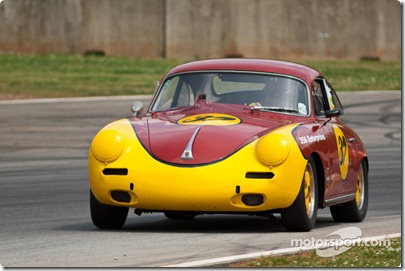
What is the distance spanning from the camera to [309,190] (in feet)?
30.8

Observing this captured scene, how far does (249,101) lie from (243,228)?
1141 mm

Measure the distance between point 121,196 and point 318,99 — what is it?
96.2 inches

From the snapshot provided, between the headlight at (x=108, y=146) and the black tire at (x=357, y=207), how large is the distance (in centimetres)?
250

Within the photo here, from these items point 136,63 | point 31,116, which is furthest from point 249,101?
point 136,63

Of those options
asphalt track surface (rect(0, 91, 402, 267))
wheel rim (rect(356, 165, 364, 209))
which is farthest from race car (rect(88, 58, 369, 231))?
wheel rim (rect(356, 165, 364, 209))

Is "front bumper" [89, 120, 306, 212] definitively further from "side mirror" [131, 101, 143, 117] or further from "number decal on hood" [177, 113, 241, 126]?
"side mirror" [131, 101, 143, 117]

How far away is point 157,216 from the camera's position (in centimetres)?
1133

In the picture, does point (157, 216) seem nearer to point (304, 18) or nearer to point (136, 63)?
point (136, 63)

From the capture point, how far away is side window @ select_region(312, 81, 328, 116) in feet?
34.5

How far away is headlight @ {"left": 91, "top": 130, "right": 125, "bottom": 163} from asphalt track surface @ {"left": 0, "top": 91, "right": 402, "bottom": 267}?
0.61 meters

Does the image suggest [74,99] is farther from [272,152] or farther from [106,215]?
[272,152]

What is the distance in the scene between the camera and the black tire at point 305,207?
9.02 meters

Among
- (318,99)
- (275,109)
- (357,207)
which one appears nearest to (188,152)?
(275,109)

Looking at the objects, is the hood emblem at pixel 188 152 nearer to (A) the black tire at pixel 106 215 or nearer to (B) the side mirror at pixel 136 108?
(A) the black tire at pixel 106 215
